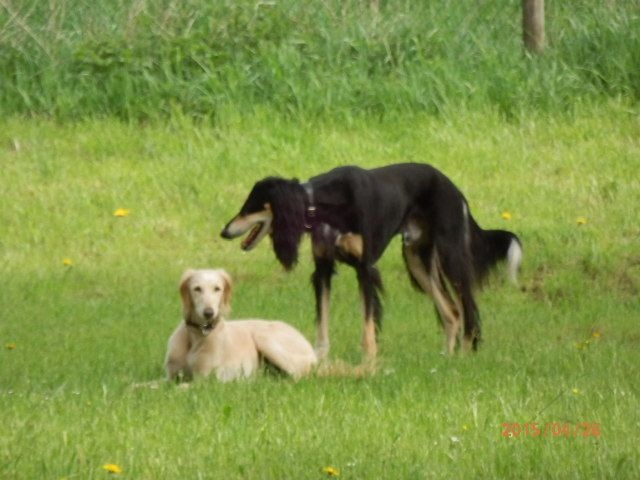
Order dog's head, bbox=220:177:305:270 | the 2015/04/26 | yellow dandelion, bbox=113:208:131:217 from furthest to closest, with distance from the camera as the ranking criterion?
yellow dandelion, bbox=113:208:131:217, dog's head, bbox=220:177:305:270, the 2015/04/26

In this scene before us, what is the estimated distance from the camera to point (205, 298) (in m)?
8.68

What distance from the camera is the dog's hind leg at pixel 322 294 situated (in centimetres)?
962

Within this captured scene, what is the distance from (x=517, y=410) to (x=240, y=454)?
4.76 ft

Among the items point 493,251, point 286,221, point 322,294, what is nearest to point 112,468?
point 286,221

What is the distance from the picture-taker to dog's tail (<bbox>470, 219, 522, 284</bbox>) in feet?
34.3

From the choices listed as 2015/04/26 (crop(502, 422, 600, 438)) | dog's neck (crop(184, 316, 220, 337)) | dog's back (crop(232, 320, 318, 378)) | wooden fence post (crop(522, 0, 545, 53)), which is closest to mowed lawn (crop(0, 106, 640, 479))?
2015/04/26 (crop(502, 422, 600, 438))

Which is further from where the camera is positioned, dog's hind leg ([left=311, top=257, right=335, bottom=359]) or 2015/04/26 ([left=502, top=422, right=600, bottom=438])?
dog's hind leg ([left=311, top=257, right=335, bottom=359])

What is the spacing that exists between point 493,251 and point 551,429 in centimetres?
350

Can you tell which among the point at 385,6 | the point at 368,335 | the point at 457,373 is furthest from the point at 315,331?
the point at 385,6

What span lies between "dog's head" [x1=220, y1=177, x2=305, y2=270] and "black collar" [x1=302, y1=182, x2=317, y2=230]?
39 millimetres

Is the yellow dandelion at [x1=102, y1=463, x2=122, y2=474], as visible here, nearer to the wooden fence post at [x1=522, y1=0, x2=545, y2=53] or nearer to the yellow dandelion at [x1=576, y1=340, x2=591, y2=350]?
the yellow dandelion at [x1=576, y1=340, x2=591, y2=350]

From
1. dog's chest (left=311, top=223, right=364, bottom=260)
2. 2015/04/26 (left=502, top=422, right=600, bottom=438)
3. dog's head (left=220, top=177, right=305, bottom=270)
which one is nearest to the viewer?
2015/04/26 (left=502, top=422, right=600, bottom=438)

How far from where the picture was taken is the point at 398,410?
24.9ft

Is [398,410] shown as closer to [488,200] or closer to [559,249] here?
[559,249]
